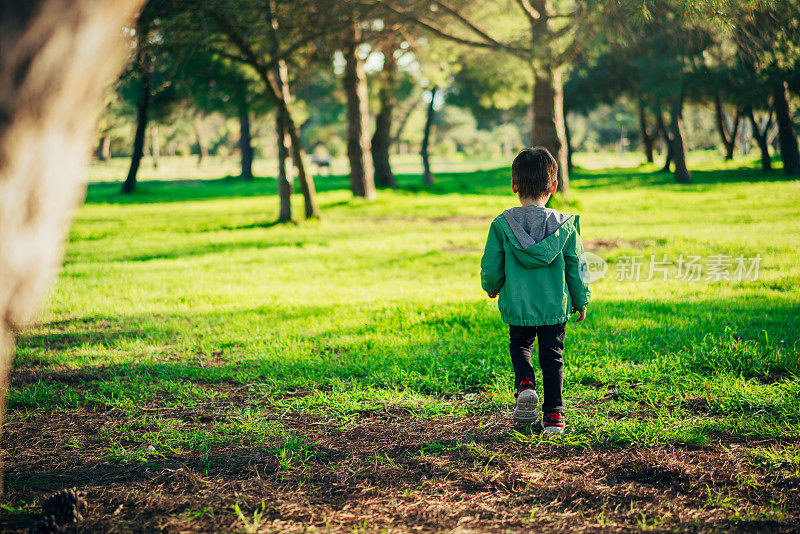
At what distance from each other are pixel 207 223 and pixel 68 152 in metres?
14.5

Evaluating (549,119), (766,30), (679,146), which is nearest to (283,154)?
(549,119)

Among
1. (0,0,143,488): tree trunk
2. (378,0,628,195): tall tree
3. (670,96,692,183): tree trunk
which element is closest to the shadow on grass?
(0,0,143,488): tree trunk

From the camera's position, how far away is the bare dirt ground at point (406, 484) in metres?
2.57

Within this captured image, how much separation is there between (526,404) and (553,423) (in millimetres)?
194

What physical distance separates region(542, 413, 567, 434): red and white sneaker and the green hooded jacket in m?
0.57

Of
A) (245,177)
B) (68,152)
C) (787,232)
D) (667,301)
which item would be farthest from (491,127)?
(68,152)

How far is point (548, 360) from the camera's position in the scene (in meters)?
3.51

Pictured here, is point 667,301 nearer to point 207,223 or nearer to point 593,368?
point 593,368

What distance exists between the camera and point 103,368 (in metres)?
4.86

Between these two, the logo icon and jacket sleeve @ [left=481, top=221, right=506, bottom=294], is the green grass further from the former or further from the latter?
jacket sleeve @ [left=481, top=221, right=506, bottom=294]

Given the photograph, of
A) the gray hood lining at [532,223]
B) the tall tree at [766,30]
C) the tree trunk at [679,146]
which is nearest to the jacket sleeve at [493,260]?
the gray hood lining at [532,223]

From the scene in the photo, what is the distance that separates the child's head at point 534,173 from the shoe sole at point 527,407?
1182 mm

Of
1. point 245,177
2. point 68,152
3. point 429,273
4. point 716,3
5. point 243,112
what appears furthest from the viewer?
point 245,177

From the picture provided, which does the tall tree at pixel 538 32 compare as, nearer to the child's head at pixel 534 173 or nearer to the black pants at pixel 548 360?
the child's head at pixel 534 173
